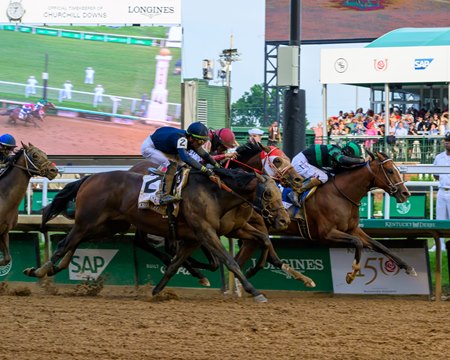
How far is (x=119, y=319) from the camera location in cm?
848

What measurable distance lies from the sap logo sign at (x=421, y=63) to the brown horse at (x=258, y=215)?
13.4 m

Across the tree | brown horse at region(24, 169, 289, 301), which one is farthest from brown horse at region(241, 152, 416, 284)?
the tree

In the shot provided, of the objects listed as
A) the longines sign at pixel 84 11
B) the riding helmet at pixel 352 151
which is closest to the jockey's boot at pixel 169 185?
the riding helmet at pixel 352 151

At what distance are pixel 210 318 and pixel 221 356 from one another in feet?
5.93

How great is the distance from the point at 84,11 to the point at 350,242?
19.1m

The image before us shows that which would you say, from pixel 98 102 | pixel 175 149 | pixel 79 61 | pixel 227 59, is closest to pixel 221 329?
pixel 175 149

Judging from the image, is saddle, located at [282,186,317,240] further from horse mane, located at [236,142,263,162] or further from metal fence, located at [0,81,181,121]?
metal fence, located at [0,81,181,121]

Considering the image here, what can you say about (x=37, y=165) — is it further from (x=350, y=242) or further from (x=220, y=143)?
(x=350, y=242)

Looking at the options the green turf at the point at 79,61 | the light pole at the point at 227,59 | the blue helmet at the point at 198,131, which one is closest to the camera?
the blue helmet at the point at 198,131

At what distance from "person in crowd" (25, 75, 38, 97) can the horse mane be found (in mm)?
17393

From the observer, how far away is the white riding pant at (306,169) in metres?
11.1

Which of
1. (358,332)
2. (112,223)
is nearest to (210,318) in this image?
(358,332)

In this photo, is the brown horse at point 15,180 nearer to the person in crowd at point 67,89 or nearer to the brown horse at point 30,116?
the brown horse at point 30,116

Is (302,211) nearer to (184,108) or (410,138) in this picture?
(410,138)
